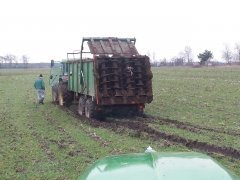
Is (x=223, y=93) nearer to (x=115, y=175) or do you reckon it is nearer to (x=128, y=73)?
(x=128, y=73)

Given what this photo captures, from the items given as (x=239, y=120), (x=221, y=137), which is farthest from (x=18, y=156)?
(x=239, y=120)

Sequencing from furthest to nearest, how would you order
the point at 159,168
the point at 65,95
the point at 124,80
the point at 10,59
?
1. the point at 10,59
2. the point at 65,95
3. the point at 124,80
4. the point at 159,168

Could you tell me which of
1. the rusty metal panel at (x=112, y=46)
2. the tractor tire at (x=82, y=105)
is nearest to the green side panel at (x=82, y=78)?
the tractor tire at (x=82, y=105)

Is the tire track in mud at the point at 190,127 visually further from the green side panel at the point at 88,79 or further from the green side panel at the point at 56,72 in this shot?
the green side panel at the point at 56,72

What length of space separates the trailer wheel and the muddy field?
340mm

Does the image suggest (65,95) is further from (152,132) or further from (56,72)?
(152,132)

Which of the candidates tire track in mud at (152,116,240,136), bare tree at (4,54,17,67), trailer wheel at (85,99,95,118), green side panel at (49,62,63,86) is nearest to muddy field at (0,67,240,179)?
tire track in mud at (152,116,240,136)

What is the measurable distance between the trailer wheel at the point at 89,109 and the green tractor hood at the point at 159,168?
14.8 m

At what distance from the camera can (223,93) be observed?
26.2 meters

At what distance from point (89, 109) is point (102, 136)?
4.60m

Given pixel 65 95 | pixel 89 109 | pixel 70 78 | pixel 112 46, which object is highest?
pixel 112 46

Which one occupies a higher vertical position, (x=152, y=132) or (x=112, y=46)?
(x=112, y=46)

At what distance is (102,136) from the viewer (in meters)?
13.8

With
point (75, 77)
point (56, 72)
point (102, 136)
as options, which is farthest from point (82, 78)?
point (56, 72)
